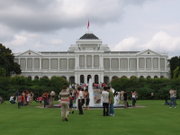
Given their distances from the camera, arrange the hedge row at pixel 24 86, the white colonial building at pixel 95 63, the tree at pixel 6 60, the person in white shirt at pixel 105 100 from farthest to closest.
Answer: the white colonial building at pixel 95 63, the tree at pixel 6 60, the hedge row at pixel 24 86, the person in white shirt at pixel 105 100

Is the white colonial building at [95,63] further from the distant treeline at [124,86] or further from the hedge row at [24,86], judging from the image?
the hedge row at [24,86]

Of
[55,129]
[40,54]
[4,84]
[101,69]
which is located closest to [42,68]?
[40,54]

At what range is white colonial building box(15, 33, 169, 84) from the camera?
15000 cm

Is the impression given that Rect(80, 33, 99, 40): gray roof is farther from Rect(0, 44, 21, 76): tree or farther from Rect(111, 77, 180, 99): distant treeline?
Rect(111, 77, 180, 99): distant treeline

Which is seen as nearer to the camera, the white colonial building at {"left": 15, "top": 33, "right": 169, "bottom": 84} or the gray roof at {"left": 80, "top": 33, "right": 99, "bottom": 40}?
the white colonial building at {"left": 15, "top": 33, "right": 169, "bottom": 84}

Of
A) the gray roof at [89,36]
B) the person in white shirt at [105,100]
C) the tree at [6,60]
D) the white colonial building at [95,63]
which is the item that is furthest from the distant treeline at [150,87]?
the gray roof at [89,36]

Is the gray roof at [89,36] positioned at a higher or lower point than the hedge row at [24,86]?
higher

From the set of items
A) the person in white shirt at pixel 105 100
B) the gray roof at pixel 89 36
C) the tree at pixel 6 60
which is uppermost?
the gray roof at pixel 89 36

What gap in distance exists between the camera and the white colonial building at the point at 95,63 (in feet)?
492

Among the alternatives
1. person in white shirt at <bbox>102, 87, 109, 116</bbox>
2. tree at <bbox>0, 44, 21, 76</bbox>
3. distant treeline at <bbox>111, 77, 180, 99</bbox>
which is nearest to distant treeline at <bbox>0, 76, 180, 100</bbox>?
distant treeline at <bbox>111, 77, 180, 99</bbox>

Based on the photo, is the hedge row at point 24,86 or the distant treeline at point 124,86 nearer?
the hedge row at point 24,86

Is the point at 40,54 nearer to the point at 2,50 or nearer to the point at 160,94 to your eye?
the point at 2,50

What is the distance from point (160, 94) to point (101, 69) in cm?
8491

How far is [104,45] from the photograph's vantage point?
169125 mm
